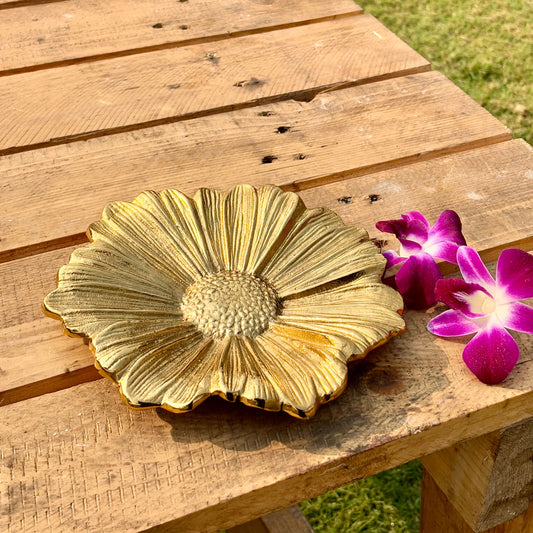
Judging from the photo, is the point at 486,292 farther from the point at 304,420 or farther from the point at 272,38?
the point at 272,38

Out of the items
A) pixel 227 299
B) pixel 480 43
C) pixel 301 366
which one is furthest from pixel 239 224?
pixel 480 43

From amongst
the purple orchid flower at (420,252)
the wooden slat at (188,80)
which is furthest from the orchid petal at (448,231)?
→ the wooden slat at (188,80)

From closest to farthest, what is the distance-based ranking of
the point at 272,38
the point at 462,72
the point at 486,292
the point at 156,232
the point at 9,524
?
the point at 9,524 → the point at 486,292 → the point at 156,232 → the point at 272,38 → the point at 462,72

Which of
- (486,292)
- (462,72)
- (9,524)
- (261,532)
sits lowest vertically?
(261,532)

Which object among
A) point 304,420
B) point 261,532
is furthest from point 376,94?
point 261,532

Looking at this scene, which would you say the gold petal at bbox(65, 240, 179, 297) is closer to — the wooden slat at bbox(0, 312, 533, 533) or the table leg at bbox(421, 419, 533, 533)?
the wooden slat at bbox(0, 312, 533, 533)

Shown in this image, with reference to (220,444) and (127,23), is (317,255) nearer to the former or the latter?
(220,444)

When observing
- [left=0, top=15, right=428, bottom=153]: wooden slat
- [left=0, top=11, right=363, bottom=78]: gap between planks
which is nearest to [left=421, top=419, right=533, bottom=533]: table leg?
[left=0, top=15, right=428, bottom=153]: wooden slat
